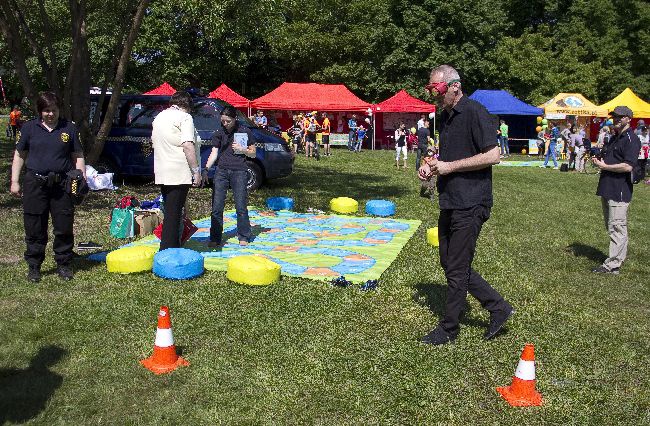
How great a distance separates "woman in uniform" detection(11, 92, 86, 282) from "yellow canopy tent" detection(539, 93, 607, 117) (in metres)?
30.0

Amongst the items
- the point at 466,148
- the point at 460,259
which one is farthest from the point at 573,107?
the point at 460,259

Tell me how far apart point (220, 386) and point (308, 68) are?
132 ft

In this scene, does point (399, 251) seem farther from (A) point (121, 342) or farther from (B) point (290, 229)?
(A) point (121, 342)

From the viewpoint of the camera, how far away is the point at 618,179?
7629 mm

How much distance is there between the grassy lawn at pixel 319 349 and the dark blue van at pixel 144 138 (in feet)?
17.1

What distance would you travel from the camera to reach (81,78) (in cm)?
1188

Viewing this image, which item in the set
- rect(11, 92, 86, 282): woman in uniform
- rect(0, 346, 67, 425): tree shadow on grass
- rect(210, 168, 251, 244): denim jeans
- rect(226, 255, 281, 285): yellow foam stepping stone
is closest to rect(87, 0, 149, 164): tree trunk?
rect(210, 168, 251, 244): denim jeans

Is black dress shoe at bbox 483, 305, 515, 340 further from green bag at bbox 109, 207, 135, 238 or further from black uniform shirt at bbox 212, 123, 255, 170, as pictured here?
green bag at bbox 109, 207, 135, 238

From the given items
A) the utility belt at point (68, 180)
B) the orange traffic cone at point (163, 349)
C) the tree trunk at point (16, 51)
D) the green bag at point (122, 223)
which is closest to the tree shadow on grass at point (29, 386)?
the orange traffic cone at point (163, 349)

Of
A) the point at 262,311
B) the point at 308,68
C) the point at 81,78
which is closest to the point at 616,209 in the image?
the point at 262,311

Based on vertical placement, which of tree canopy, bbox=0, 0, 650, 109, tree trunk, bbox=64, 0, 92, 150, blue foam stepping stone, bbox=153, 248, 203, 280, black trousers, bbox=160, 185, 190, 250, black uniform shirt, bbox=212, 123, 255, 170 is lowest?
blue foam stepping stone, bbox=153, 248, 203, 280

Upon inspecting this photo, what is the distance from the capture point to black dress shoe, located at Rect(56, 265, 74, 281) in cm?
636

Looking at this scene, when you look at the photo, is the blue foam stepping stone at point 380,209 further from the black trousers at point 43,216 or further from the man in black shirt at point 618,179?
the black trousers at point 43,216

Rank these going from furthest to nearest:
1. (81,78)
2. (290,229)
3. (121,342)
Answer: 1. (81,78)
2. (290,229)
3. (121,342)
